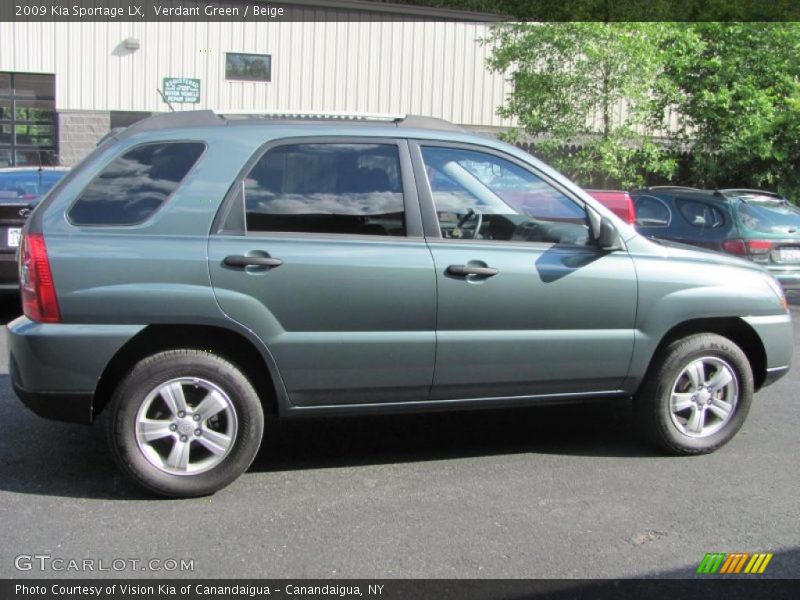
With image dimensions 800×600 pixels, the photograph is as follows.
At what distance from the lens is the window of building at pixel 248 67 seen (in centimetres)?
2048

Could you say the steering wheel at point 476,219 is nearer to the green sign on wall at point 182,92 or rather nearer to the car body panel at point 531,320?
the car body panel at point 531,320

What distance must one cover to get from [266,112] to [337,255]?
0.98 m

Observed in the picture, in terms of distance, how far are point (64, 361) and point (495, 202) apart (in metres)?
2.40

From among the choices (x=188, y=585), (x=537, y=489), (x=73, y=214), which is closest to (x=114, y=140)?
(x=73, y=214)

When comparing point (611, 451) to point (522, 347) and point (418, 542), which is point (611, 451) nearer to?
point (522, 347)

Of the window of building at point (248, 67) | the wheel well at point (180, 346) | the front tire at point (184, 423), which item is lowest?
the front tire at point (184, 423)

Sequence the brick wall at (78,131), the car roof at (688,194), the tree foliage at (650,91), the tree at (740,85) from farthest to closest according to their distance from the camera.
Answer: the brick wall at (78,131) < the tree at (740,85) < the tree foliage at (650,91) < the car roof at (688,194)

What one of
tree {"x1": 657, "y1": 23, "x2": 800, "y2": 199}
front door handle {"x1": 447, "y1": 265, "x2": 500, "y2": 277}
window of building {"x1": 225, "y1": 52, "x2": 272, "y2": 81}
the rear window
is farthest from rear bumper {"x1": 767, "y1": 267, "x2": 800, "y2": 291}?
window of building {"x1": 225, "y1": 52, "x2": 272, "y2": 81}

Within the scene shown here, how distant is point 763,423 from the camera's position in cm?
577

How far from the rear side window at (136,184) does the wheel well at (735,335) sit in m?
2.83

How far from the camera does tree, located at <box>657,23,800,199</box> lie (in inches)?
590

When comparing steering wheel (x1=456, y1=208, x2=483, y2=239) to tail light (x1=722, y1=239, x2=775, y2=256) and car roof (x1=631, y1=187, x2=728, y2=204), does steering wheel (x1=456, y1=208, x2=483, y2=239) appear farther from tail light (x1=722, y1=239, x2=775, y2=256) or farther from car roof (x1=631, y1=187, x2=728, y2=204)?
car roof (x1=631, y1=187, x2=728, y2=204)

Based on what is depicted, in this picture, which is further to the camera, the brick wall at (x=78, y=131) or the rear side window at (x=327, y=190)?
the brick wall at (x=78, y=131)

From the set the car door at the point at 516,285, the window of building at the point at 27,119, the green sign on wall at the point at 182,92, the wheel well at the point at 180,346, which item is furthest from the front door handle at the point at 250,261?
the window of building at the point at 27,119
